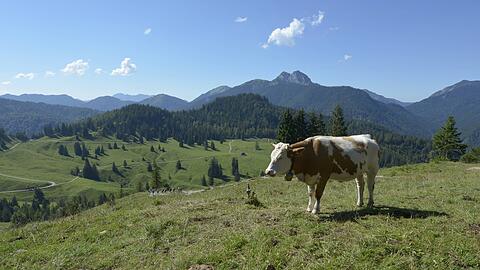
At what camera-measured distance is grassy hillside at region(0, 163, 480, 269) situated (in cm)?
955

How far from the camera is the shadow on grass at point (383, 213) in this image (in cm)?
1302

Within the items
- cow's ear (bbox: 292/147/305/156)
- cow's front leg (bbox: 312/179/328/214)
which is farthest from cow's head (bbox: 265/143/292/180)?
cow's front leg (bbox: 312/179/328/214)

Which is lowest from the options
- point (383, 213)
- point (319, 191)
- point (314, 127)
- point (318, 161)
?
point (383, 213)

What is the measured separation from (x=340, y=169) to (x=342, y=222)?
280 centimetres

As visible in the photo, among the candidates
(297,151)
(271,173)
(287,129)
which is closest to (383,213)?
(297,151)

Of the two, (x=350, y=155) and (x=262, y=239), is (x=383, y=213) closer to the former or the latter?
(x=350, y=155)

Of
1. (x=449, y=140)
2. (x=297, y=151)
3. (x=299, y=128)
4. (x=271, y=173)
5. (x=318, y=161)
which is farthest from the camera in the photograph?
(x=449, y=140)

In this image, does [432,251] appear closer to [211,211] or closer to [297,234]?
[297,234]

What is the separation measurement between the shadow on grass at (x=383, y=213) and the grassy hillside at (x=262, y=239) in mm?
33

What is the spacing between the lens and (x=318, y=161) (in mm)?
14242

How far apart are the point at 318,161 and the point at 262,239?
14.9ft

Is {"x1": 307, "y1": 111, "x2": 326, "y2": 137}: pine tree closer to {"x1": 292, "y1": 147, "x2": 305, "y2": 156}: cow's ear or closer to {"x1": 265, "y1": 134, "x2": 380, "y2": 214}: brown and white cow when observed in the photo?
{"x1": 265, "y1": 134, "x2": 380, "y2": 214}: brown and white cow

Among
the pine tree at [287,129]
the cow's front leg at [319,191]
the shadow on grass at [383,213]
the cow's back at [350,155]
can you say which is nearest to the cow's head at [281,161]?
the cow's front leg at [319,191]

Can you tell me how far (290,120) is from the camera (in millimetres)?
73500
